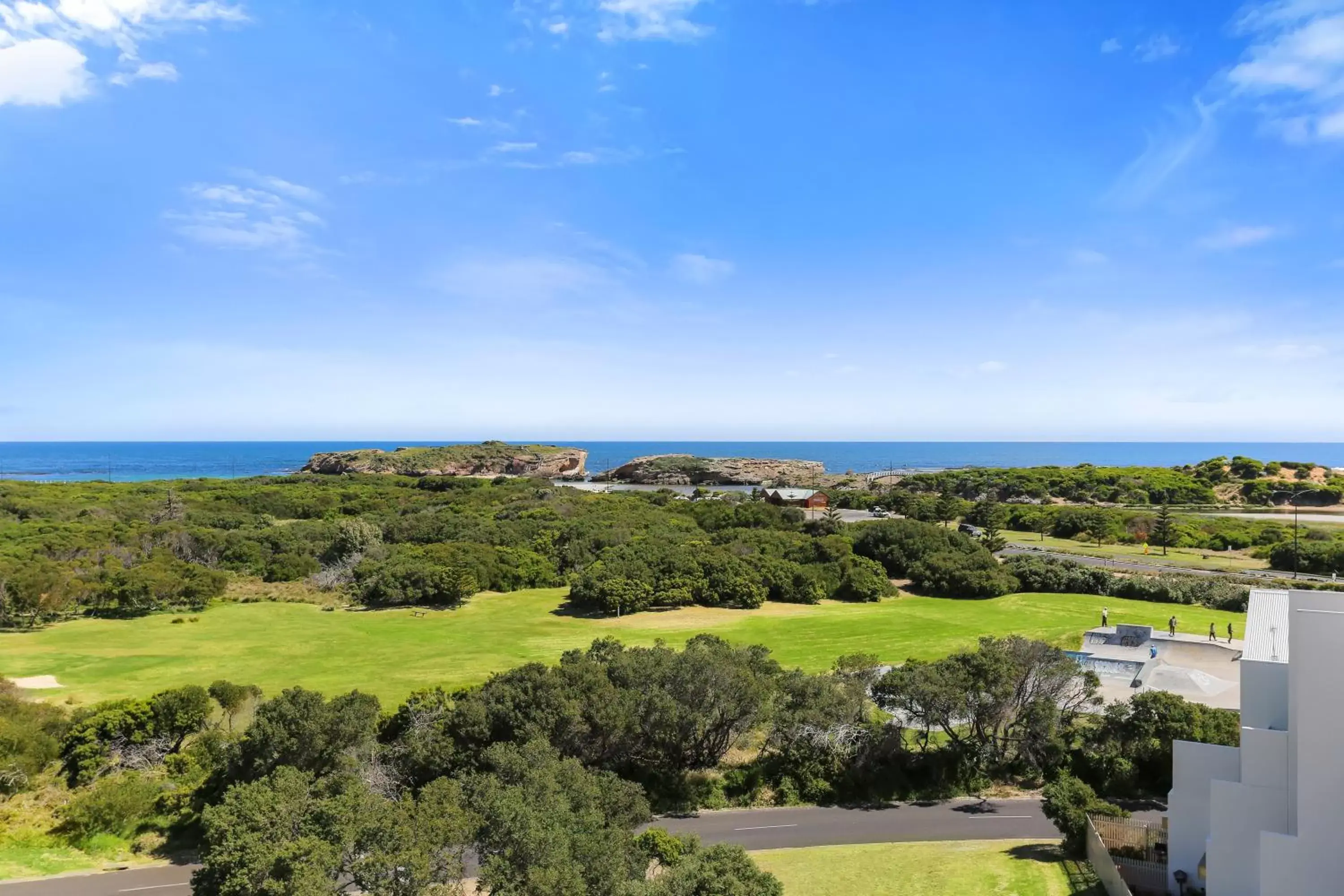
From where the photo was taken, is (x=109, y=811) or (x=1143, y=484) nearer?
(x=109, y=811)

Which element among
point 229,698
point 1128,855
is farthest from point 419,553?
point 1128,855

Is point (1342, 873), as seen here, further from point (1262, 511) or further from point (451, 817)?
point (1262, 511)

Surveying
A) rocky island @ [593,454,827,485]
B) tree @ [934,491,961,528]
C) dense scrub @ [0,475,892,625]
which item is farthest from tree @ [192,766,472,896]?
rocky island @ [593,454,827,485]

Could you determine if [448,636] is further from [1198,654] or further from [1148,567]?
[1148,567]

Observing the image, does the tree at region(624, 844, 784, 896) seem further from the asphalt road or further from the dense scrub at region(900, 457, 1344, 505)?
the dense scrub at region(900, 457, 1344, 505)

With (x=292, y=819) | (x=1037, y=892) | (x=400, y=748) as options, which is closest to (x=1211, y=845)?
(x=1037, y=892)
